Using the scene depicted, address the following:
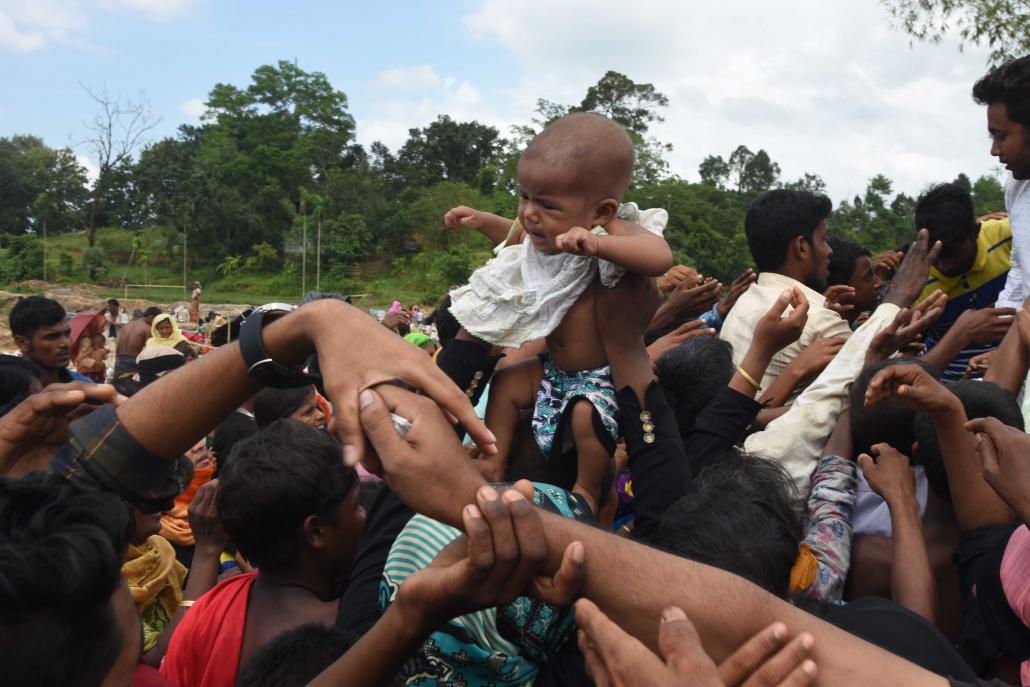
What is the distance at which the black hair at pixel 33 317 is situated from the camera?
5.62 m

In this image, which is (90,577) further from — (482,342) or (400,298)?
(400,298)

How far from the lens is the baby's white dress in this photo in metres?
2.90

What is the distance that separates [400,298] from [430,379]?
40741 mm

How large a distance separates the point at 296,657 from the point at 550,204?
1.68m

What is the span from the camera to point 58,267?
43812mm

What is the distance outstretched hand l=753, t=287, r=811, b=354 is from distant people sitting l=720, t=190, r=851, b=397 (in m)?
0.87

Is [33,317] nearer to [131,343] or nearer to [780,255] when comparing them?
[131,343]

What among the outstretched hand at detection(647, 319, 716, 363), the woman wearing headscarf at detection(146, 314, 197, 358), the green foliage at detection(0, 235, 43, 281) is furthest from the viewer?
the green foliage at detection(0, 235, 43, 281)

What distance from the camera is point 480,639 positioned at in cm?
186

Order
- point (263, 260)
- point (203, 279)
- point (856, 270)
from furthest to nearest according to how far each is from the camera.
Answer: point (263, 260), point (203, 279), point (856, 270)

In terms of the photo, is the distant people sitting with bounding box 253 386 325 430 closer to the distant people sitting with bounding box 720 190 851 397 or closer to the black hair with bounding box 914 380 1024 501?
the distant people sitting with bounding box 720 190 851 397

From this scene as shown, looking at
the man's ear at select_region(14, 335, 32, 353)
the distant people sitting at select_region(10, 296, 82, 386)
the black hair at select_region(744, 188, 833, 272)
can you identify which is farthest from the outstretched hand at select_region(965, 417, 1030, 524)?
the man's ear at select_region(14, 335, 32, 353)

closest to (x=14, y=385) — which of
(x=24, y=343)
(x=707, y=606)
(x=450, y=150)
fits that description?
(x=24, y=343)

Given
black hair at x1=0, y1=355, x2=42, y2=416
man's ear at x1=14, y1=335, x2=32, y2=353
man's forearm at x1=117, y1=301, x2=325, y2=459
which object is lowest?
→ man's ear at x1=14, y1=335, x2=32, y2=353
